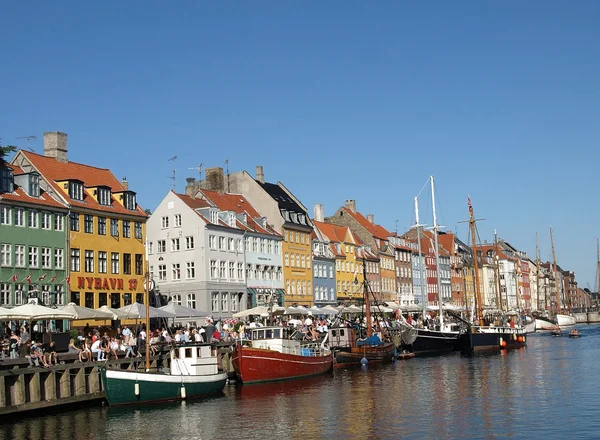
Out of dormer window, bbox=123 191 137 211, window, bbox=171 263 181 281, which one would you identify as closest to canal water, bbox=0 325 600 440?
dormer window, bbox=123 191 137 211

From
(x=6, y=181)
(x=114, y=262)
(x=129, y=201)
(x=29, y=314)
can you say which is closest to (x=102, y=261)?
(x=114, y=262)

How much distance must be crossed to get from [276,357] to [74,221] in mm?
20651

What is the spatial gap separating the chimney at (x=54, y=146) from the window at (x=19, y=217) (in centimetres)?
1002

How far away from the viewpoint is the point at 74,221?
62.5 metres

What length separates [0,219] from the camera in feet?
184

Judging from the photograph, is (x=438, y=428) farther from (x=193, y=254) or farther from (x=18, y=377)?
(x=193, y=254)

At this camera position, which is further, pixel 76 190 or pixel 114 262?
pixel 114 262

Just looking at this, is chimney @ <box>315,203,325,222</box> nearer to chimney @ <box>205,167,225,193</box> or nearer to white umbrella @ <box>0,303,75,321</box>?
chimney @ <box>205,167,225,193</box>

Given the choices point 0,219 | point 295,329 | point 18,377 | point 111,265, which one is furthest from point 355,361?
point 18,377

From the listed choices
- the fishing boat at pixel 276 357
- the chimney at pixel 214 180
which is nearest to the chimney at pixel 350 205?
the chimney at pixel 214 180

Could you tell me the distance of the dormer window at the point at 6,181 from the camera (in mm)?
57059

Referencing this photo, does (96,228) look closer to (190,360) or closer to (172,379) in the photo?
(190,360)

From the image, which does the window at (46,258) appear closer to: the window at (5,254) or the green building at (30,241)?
the green building at (30,241)

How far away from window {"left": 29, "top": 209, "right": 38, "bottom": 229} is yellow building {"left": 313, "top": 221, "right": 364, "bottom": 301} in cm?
5106
